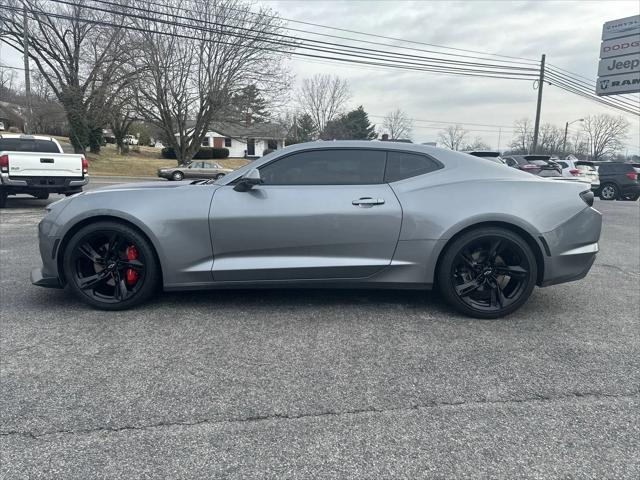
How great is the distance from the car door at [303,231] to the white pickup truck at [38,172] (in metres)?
7.97

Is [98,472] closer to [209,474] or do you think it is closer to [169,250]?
[209,474]

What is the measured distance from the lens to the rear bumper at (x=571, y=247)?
3617 mm

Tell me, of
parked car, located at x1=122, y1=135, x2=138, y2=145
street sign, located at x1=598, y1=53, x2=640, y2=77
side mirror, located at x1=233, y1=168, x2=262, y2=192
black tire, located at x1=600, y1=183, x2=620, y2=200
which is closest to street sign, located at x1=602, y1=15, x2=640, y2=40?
street sign, located at x1=598, y1=53, x2=640, y2=77

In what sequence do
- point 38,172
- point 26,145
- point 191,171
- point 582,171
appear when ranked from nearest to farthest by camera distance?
point 38,172 → point 26,145 → point 582,171 → point 191,171

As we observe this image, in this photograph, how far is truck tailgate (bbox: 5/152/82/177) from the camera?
936 cm

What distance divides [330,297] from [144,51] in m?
25.9

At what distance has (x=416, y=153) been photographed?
12.5 ft

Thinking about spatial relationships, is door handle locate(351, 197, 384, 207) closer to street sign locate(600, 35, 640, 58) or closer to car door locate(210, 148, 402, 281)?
car door locate(210, 148, 402, 281)

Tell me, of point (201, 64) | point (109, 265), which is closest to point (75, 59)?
point (201, 64)

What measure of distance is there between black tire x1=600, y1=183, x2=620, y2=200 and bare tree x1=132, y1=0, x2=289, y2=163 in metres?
18.3

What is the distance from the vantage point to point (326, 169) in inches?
147

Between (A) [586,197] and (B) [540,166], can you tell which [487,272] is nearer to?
(A) [586,197]

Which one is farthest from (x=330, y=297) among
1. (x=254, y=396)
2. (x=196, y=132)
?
(x=196, y=132)

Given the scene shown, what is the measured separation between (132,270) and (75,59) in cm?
3494
